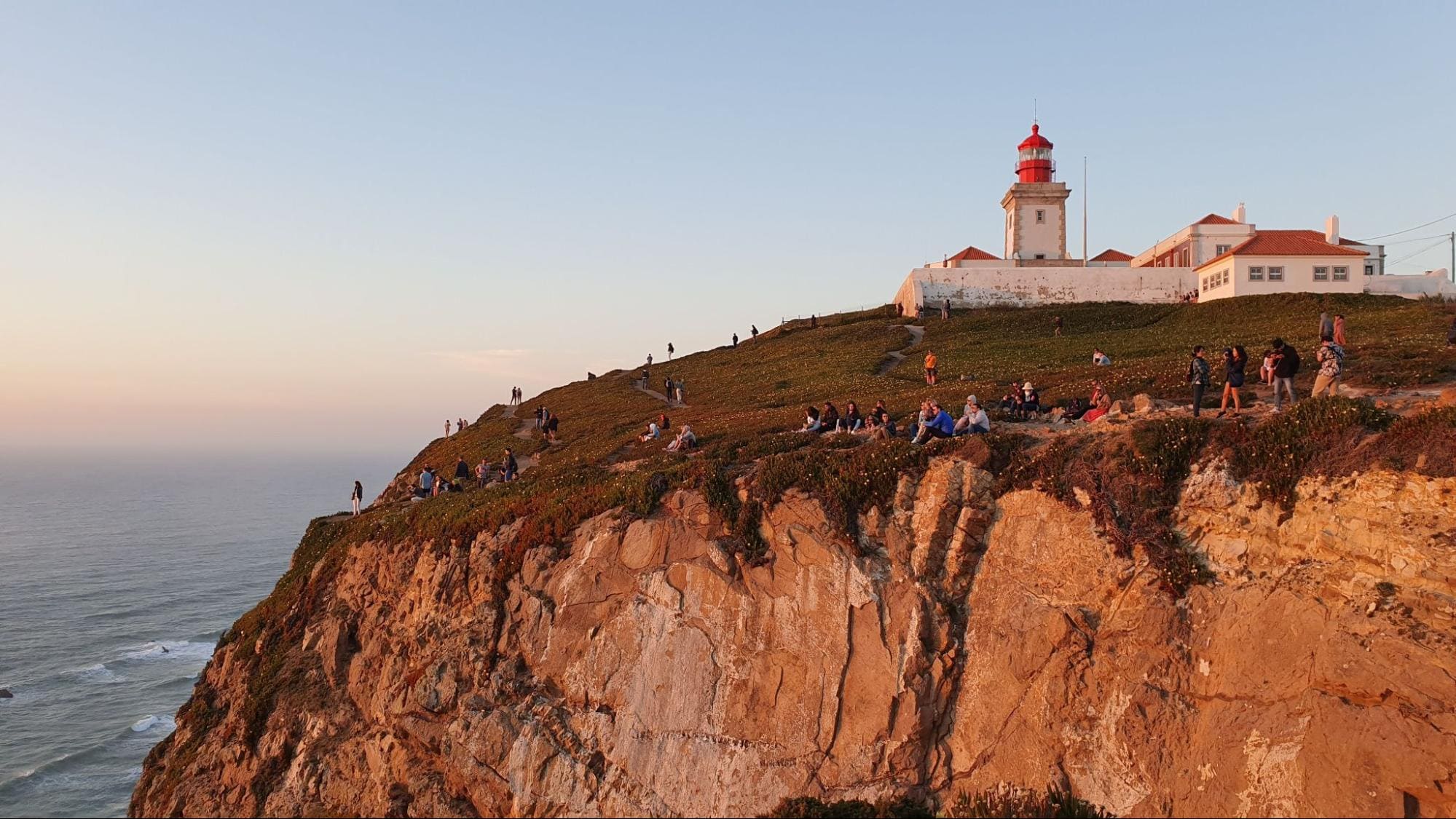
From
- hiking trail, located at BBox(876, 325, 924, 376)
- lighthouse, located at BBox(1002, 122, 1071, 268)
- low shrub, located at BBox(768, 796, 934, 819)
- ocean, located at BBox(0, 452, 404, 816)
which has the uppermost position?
lighthouse, located at BBox(1002, 122, 1071, 268)

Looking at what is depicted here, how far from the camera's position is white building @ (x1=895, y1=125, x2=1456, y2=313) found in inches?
2339

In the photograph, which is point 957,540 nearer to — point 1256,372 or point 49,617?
point 1256,372

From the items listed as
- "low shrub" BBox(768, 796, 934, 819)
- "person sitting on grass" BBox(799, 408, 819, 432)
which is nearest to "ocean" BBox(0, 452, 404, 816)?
"person sitting on grass" BBox(799, 408, 819, 432)

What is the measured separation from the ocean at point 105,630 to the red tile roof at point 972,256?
6428 centimetres

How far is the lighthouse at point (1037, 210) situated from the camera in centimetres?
7600

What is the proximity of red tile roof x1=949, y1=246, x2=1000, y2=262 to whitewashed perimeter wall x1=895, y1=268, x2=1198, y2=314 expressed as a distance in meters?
9.06

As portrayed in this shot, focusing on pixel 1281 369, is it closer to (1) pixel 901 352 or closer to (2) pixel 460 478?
(2) pixel 460 478

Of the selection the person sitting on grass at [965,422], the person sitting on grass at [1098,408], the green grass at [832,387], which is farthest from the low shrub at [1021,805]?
the person sitting on grass at [1098,408]

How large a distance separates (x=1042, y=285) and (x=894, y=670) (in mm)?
59330

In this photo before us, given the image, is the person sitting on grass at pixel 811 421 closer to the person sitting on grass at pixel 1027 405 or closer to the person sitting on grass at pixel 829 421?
the person sitting on grass at pixel 829 421

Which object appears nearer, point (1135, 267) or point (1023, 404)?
point (1023, 404)

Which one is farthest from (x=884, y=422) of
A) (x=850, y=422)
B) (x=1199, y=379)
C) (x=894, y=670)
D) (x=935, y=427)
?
(x=894, y=670)

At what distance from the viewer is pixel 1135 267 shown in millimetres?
73062

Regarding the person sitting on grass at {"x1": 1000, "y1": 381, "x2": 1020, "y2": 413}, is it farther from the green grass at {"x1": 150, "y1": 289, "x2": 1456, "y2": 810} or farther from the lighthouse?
the lighthouse
